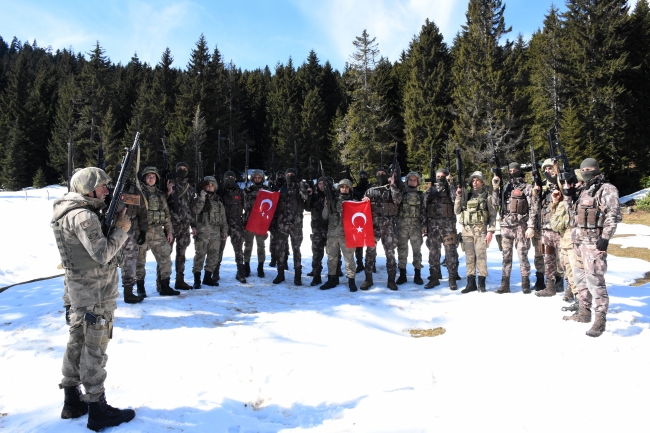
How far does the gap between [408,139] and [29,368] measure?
36317mm

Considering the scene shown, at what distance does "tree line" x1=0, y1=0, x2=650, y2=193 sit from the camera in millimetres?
28656

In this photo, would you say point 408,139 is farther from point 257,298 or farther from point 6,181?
point 6,181

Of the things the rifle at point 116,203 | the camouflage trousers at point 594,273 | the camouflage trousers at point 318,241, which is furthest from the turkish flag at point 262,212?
the camouflage trousers at point 594,273

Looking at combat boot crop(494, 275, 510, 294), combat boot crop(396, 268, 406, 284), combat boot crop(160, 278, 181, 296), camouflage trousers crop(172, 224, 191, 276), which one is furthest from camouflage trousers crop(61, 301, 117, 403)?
combat boot crop(494, 275, 510, 294)

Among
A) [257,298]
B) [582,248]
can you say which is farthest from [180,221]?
[582,248]

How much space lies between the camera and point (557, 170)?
7746 millimetres

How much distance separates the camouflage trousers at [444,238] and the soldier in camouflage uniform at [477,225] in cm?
28

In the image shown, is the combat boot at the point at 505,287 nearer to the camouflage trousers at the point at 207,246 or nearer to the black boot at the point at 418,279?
the black boot at the point at 418,279

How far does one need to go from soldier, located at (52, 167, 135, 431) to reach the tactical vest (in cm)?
675

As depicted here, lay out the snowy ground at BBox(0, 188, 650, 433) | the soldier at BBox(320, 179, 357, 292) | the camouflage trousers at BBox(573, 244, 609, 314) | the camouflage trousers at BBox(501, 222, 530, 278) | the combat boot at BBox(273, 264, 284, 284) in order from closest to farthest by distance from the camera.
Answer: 1. the snowy ground at BBox(0, 188, 650, 433)
2. the camouflage trousers at BBox(573, 244, 609, 314)
3. the camouflage trousers at BBox(501, 222, 530, 278)
4. the soldier at BBox(320, 179, 357, 292)
5. the combat boot at BBox(273, 264, 284, 284)

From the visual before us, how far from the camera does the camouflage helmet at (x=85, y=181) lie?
401 centimetres

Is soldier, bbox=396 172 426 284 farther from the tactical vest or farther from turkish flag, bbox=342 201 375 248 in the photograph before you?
turkish flag, bbox=342 201 375 248

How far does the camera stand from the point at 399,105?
4612 centimetres

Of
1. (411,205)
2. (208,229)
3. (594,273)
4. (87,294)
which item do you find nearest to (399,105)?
(411,205)
